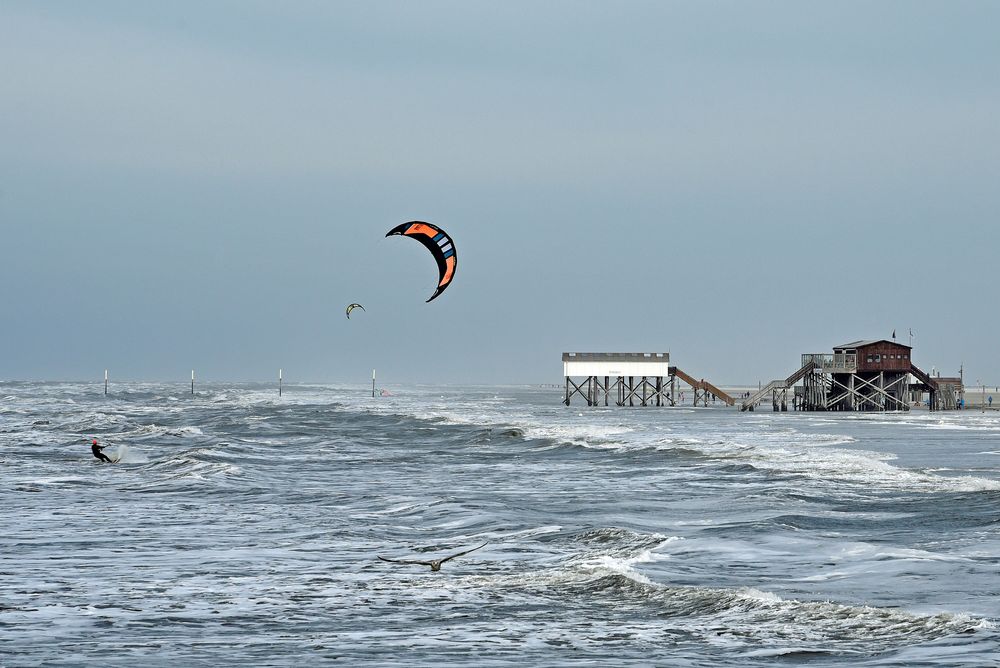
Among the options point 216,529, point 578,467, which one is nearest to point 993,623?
point 216,529

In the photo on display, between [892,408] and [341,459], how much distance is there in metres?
51.1

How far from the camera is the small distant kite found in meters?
33.7

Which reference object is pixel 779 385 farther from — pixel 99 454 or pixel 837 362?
pixel 99 454

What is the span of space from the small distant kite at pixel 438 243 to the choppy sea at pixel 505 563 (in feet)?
28.5

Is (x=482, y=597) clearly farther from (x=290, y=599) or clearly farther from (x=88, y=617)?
(x=88, y=617)

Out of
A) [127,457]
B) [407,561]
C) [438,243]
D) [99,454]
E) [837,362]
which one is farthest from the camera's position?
[837,362]

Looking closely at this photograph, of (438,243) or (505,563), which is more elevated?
(438,243)

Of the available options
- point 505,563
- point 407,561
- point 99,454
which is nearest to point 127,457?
point 99,454

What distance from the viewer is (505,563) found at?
40.6ft

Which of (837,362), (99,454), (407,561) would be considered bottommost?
(407,561)

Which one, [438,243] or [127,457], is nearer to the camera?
[127,457]

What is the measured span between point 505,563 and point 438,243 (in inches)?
886

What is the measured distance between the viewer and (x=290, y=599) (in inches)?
409

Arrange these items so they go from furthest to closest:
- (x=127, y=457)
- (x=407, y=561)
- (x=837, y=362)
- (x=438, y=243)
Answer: (x=837, y=362)
(x=438, y=243)
(x=127, y=457)
(x=407, y=561)
